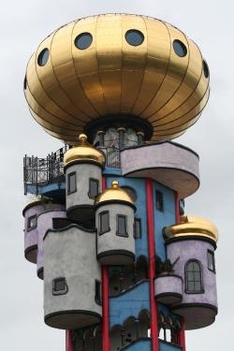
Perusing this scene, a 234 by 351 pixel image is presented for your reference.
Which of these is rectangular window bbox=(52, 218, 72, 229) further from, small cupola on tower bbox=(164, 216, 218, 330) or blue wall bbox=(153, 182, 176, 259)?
small cupola on tower bbox=(164, 216, 218, 330)

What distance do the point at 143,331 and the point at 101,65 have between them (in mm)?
9579

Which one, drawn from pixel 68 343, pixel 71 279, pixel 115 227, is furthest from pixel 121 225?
pixel 68 343

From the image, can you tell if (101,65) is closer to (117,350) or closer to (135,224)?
(135,224)

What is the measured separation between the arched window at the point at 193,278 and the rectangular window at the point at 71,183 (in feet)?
15.6

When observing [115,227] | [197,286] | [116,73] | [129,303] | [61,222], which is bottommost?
[129,303]

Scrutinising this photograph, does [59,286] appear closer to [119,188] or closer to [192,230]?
[119,188]

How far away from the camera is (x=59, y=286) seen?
37.1 metres

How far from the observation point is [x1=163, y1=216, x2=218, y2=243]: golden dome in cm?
3881

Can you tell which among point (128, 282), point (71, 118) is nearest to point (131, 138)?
point (71, 118)

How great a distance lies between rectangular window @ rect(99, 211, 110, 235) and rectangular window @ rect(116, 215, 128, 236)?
371 mm

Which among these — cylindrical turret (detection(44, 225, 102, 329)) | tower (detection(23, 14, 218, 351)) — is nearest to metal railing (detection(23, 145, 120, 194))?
tower (detection(23, 14, 218, 351))

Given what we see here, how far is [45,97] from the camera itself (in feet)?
135

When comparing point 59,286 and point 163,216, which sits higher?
point 163,216

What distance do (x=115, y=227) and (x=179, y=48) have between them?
7667mm
